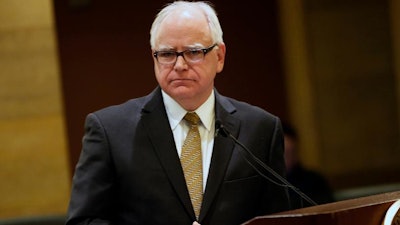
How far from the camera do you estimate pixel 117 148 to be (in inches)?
103

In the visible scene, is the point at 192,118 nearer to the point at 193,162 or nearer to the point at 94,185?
the point at 193,162

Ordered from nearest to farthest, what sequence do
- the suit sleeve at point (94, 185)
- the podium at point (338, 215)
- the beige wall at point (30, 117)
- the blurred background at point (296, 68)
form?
the podium at point (338, 215) < the suit sleeve at point (94, 185) < the beige wall at point (30, 117) < the blurred background at point (296, 68)

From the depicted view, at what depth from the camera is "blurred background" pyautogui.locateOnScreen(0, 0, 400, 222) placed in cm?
630

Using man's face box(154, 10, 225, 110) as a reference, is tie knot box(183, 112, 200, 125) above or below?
below

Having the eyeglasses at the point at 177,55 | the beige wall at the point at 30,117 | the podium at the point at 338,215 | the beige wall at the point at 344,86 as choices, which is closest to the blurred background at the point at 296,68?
the beige wall at the point at 344,86

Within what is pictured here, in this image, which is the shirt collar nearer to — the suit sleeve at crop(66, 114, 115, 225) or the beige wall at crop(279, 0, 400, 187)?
the suit sleeve at crop(66, 114, 115, 225)

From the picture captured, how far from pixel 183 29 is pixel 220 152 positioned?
0.36m

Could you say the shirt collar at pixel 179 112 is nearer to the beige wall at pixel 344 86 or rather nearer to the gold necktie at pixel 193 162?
the gold necktie at pixel 193 162

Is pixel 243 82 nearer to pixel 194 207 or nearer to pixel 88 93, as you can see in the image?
pixel 88 93

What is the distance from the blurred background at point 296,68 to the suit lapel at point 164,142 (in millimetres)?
3318

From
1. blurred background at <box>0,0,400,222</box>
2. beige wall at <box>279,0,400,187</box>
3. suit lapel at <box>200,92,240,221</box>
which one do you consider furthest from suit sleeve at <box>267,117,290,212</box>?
beige wall at <box>279,0,400,187</box>

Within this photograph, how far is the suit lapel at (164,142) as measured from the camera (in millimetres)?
2602

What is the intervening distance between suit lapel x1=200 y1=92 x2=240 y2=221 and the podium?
411mm

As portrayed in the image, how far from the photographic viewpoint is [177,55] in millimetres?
2582
